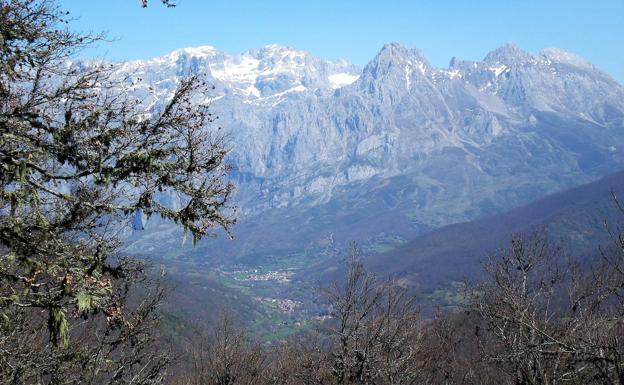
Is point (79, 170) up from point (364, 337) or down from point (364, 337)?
up

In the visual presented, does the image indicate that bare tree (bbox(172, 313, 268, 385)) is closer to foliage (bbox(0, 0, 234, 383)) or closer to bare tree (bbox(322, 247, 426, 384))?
bare tree (bbox(322, 247, 426, 384))

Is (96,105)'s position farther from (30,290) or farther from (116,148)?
(30,290)

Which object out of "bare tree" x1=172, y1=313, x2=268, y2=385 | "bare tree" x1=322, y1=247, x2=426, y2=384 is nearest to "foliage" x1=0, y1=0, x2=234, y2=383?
"bare tree" x1=322, y1=247, x2=426, y2=384

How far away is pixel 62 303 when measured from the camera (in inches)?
257

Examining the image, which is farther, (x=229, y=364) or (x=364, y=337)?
(x=364, y=337)

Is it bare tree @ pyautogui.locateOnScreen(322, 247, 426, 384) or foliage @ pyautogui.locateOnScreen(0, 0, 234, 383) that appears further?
bare tree @ pyautogui.locateOnScreen(322, 247, 426, 384)

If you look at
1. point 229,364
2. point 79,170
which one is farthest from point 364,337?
point 79,170

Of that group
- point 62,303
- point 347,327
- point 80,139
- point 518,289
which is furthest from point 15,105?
point 347,327

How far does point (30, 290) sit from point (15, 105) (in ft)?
8.33

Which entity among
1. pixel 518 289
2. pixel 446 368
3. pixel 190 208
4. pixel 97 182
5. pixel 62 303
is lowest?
pixel 446 368

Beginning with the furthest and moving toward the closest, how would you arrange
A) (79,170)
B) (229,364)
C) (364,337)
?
(364,337), (229,364), (79,170)

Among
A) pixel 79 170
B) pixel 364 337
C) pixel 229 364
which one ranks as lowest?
pixel 229 364

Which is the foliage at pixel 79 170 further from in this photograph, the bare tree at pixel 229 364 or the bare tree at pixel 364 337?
the bare tree at pixel 229 364

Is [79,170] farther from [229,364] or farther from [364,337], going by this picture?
[364,337]
